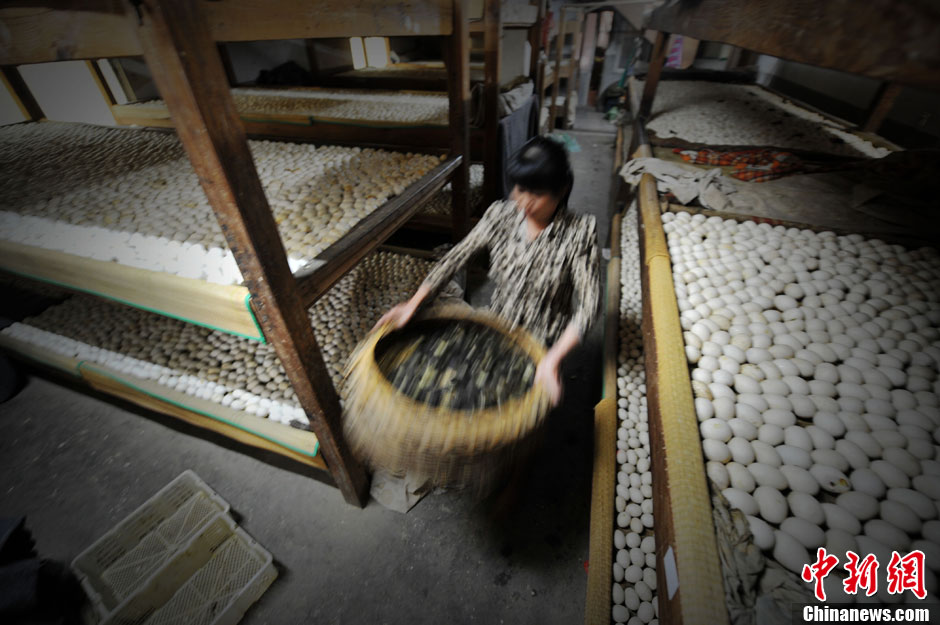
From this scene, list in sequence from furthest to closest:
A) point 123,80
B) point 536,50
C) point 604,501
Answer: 1. point 536,50
2. point 123,80
3. point 604,501

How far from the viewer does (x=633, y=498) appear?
53.4 inches

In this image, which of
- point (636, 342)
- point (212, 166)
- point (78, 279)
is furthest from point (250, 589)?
point (636, 342)

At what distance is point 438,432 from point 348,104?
338 centimetres

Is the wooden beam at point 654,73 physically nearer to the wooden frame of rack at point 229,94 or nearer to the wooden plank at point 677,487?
the wooden frame of rack at point 229,94

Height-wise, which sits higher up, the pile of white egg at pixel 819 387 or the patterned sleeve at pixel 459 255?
the patterned sleeve at pixel 459 255

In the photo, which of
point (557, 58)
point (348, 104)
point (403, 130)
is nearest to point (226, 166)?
point (403, 130)

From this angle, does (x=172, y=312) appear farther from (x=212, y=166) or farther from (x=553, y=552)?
(x=553, y=552)

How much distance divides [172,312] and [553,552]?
5.76 ft

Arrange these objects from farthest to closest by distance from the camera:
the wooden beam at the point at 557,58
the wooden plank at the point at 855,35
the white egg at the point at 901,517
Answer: the wooden beam at the point at 557,58 → the white egg at the point at 901,517 → the wooden plank at the point at 855,35

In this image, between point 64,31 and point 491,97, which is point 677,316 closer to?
point 64,31

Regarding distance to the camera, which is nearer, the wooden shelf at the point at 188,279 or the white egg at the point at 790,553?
the white egg at the point at 790,553

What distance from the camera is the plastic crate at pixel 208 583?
1.23 m

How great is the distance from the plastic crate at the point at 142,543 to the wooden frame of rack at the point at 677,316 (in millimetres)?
1563

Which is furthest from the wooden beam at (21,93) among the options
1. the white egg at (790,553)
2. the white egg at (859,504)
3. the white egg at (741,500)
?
the white egg at (859,504)
